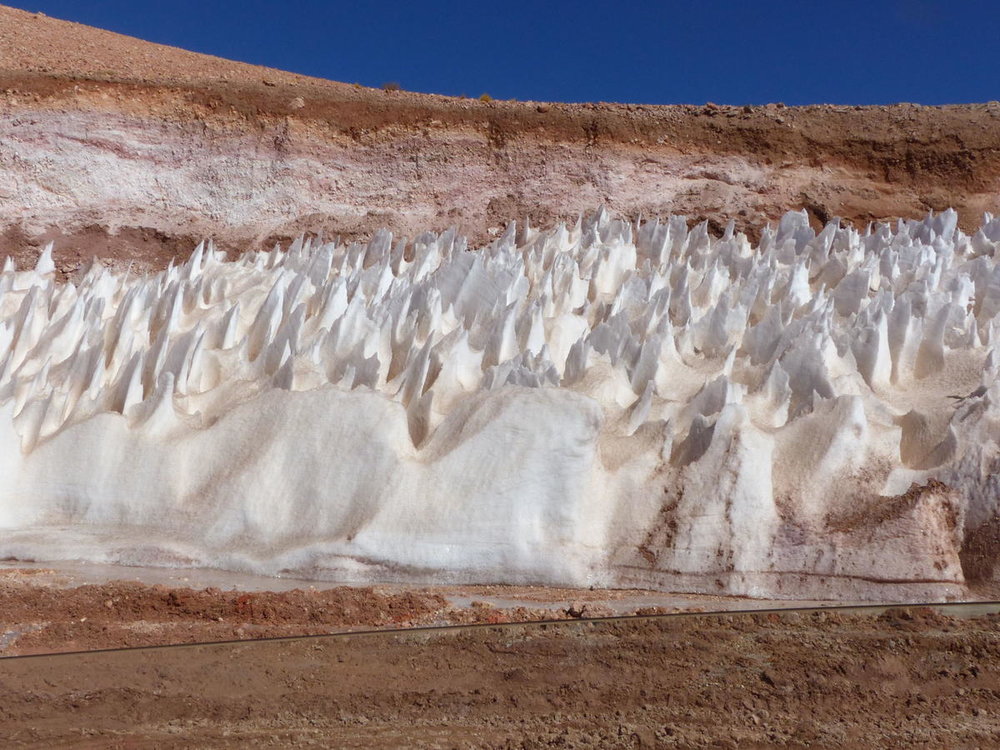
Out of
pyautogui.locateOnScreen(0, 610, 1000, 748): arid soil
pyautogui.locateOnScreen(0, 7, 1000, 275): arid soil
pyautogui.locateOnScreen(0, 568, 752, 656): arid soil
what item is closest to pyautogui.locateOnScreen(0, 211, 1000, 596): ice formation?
pyautogui.locateOnScreen(0, 568, 752, 656): arid soil

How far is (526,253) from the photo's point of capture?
7.56 metres

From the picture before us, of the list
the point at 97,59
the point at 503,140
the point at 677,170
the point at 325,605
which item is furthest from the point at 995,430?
the point at 97,59

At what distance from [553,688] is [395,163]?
7.67m

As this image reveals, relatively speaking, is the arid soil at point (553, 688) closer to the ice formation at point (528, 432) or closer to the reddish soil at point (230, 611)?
the reddish soil at point (230, 611)

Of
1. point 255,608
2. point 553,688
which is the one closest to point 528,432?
point 255,608

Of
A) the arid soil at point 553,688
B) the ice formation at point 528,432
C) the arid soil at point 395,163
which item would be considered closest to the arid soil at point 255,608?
the ice formation at point 528,432

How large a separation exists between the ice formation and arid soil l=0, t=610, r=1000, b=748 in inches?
54.4

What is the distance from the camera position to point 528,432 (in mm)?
4395

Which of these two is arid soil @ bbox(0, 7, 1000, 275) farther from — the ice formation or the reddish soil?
the reddish soil

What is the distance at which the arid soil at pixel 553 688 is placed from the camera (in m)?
2.29

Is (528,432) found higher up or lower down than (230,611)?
higher up

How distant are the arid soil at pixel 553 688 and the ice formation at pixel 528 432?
138 centimetres

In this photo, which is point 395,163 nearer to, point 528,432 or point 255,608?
point 528,432

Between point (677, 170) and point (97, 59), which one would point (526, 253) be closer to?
point (677, 170)
